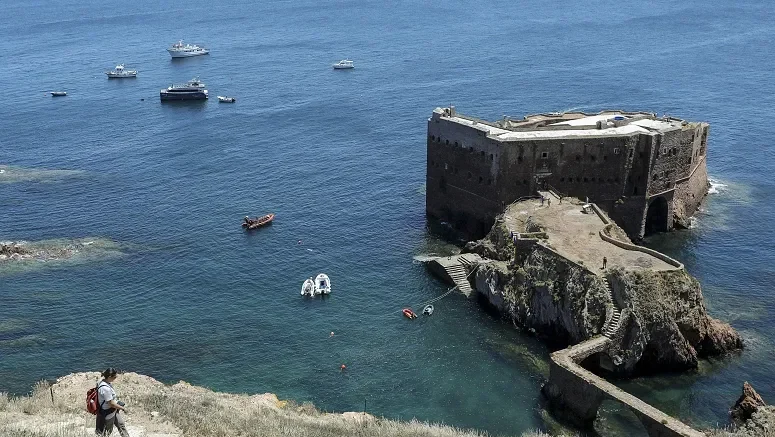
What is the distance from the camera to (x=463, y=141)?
90.2 meters

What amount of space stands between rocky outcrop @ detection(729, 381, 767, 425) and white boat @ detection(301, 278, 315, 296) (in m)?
38.5

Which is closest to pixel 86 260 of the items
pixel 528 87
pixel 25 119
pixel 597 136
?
pixel 597 136

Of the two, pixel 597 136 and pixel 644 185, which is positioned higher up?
pixel 597 136

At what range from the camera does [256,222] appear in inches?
3789

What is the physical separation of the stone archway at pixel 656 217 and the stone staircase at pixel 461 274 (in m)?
24.3

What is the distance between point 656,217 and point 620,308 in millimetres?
33042

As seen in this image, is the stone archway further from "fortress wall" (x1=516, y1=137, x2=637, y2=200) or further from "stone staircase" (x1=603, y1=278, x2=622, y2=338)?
"stone staircase" (x1=603, y1=278, x2=622, y2=338)

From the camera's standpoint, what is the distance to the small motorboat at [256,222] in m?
95.8

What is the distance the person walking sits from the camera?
1267 inches

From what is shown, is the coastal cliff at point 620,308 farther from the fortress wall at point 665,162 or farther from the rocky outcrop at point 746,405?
the fortress wall at point 665,162

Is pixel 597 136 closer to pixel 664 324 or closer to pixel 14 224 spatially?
pixel 664 324

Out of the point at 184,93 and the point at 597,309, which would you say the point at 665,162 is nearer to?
the point at 597,309

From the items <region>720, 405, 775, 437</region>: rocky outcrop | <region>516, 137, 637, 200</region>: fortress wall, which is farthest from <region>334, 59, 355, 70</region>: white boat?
<region>720, 405, 775, 437</region>: rocky outcrop

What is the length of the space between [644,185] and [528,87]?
74.2 m
